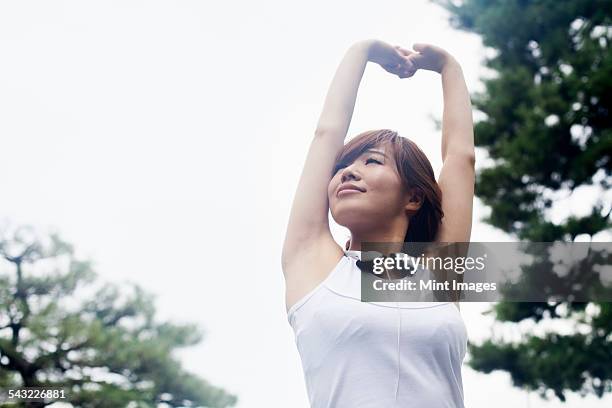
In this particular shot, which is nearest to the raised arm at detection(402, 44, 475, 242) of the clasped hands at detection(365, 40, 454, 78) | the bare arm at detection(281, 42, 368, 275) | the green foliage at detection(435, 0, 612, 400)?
the clasped hands at detection(365, 40, 454, 78)

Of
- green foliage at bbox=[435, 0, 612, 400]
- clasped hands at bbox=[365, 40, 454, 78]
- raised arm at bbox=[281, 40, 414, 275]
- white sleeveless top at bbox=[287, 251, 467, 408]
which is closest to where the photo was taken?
white sleeveless top at bbox=[287, 251, 467, 408]

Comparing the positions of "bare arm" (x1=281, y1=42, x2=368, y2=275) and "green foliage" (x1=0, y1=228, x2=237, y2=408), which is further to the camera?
"green foliage" (x1=0, y1=228, x2=237, y2=408)

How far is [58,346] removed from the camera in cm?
408

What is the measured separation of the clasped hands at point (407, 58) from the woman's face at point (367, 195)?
0.58 feet

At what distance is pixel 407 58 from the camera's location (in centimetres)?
98

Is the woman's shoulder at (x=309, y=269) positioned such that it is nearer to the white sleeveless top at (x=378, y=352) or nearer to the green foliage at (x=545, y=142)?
the white sleeveless top at (x=378, y=352)

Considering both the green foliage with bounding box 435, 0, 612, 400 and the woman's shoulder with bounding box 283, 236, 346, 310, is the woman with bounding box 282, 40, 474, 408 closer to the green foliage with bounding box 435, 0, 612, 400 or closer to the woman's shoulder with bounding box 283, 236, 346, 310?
the woman's shoulder with bounding box 283, 236, 346, 310

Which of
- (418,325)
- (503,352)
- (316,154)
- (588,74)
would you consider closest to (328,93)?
(316,154)

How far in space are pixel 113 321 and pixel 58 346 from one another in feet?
1.19

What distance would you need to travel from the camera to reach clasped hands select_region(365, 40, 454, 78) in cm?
97

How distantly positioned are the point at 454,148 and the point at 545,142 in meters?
3.19

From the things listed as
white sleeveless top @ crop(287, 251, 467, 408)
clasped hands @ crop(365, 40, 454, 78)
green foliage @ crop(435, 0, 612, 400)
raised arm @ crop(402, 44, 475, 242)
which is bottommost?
white sleeveless top @ crop(287, 251, 467, 408)

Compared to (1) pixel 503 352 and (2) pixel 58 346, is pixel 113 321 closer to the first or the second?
(2) pixel 58 346

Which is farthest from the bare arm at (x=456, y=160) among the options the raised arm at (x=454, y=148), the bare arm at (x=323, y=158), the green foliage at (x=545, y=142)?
the green foliage at (x=545, y=142)
